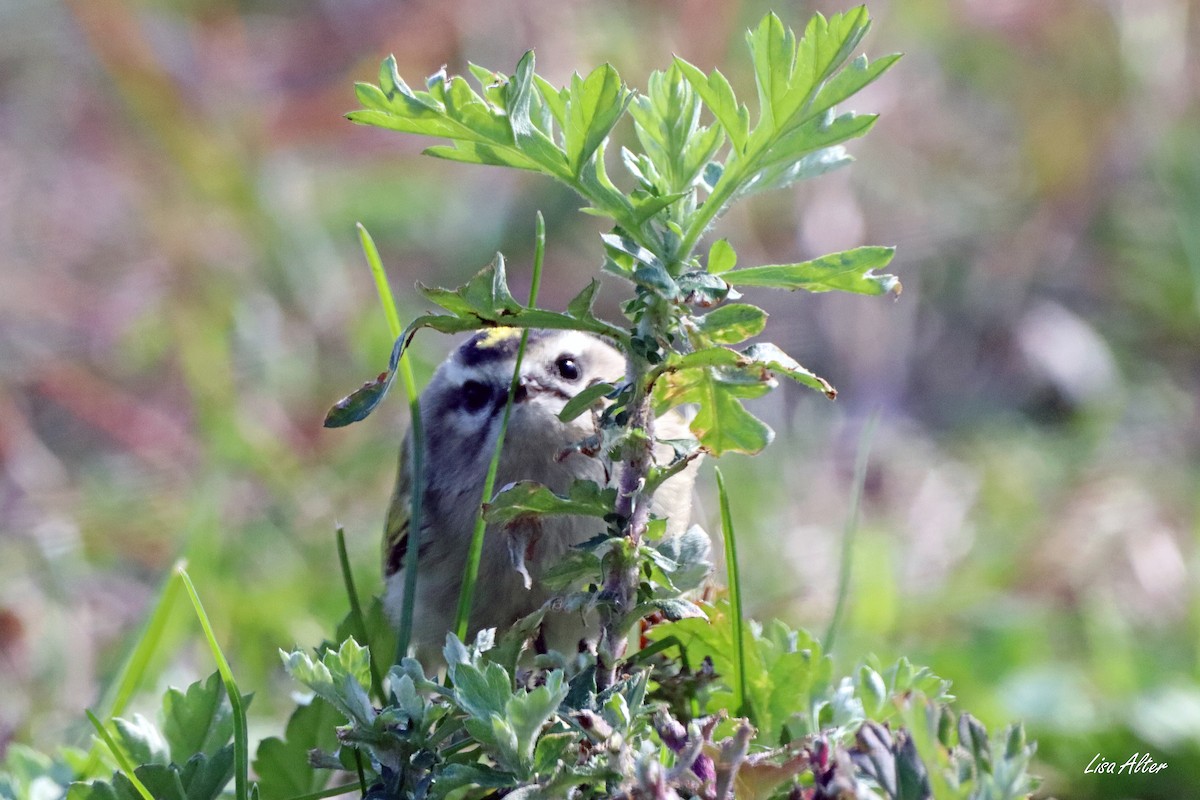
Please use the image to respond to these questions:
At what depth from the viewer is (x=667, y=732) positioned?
4.39 ft

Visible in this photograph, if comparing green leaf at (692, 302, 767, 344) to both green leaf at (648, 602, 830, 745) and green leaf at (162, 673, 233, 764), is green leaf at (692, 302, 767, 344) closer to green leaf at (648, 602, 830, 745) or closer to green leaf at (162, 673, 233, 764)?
green leaf at (648, 602, 830, 745)

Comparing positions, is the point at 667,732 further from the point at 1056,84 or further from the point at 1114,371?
the point at 1056,84

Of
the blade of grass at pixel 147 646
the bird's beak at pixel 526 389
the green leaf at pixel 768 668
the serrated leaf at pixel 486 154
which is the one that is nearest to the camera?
the serrated leaf at pixel 486 154

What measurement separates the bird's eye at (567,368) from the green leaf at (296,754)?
1.11 metres

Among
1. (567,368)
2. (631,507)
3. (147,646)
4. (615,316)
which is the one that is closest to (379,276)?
(631,507)

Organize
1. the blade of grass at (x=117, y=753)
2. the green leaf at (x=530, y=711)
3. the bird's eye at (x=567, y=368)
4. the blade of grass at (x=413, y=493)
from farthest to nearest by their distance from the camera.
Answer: the bird's eye at (x=567, y=368), the blade of grass at (x=413, y=493), the blade of grass at (x=117, y=753), the green leaf at (x=530, y=711)

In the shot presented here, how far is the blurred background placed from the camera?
11.4ft

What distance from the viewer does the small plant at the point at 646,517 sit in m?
1.25

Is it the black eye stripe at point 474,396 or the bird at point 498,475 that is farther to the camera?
the black eye stripe at point 474,396

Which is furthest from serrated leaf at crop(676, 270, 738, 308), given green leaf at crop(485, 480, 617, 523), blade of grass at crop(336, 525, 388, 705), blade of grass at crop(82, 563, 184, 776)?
blade of grass at crop(82, 563, 184, 776)

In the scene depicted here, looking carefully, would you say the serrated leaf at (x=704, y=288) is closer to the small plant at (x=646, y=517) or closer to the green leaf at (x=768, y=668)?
the small plant at (x=646, y=517)

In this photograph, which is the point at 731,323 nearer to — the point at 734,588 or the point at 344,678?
the point at 734,588

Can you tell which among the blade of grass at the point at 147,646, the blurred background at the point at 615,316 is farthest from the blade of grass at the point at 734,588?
the blurred background at the point at 615,316

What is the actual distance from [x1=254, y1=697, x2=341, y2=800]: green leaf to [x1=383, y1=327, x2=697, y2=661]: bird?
0.42m
